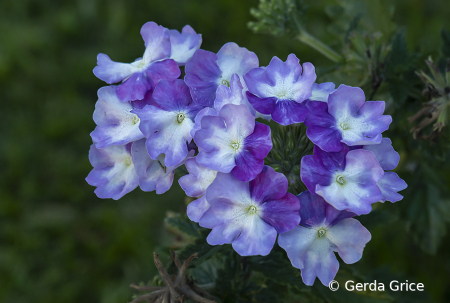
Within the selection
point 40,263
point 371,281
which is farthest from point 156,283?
point 40,263

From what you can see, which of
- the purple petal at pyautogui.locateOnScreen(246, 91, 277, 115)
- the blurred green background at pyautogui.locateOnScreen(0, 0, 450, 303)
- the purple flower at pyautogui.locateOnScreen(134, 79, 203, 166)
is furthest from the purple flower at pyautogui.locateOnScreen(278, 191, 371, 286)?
the blurred green background at pyautogui.locateOnScreen(0, 0, 450, 303)

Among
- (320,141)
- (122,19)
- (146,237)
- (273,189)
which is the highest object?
(320,141)

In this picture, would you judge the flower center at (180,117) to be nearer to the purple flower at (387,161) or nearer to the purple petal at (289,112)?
the purple petal at (289,112)

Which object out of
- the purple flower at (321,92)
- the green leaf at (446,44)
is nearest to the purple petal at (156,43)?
the purple flower at (321,92)

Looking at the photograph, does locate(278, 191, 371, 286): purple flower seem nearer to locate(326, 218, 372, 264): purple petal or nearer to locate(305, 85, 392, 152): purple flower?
locate(326, 218, 372, 264): purple petal

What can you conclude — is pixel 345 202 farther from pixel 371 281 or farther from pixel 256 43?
pixel 256 43
